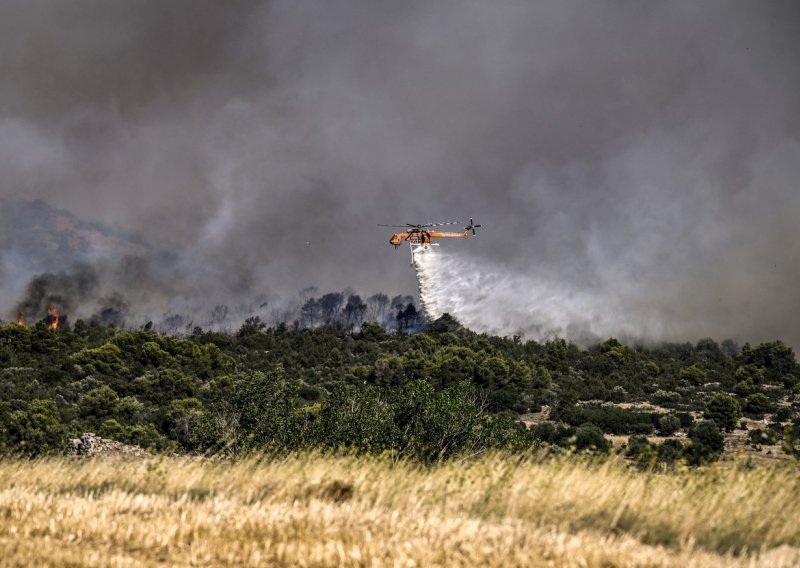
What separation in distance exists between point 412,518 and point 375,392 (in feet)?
93.9

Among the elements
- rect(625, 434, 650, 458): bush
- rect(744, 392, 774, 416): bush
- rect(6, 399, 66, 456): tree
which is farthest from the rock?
rect(744, 392, 774, 416): bush

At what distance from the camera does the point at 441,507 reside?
1011 cm

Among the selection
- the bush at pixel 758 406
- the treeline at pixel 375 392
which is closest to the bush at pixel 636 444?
the treeline at pixel 375 392

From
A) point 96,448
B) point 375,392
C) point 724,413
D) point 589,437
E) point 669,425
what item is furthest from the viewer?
point 724,413

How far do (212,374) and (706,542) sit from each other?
10546 cm

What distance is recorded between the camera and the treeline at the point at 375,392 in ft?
107

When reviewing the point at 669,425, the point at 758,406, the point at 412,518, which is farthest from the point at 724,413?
the point at 412,518

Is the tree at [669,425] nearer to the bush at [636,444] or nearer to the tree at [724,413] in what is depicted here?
the tree at [724,413]

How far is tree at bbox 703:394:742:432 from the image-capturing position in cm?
8544

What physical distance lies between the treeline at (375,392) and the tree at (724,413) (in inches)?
7.7

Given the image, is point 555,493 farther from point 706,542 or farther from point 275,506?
point 275,506

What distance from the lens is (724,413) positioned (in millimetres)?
87750

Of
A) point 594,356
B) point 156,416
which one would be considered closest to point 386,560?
point 156,416

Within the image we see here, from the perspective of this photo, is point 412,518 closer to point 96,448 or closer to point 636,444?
point 96,448
